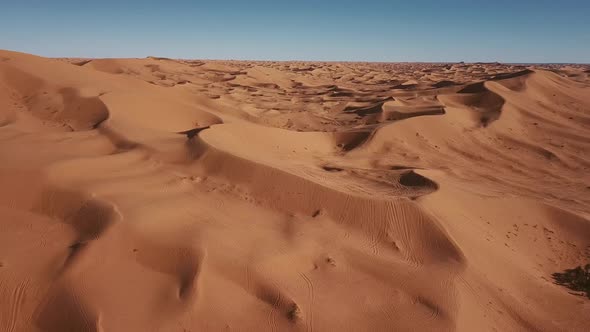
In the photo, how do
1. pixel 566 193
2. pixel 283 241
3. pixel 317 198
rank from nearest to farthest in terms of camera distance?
pixel 283 241 < pixel 317 198 < pixel 566 193

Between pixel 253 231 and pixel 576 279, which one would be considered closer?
pixel 253 231

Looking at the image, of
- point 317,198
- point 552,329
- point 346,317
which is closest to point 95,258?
point 346,317

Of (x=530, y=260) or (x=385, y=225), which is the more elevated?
(x=385, y=225)

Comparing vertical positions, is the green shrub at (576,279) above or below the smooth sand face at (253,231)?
below

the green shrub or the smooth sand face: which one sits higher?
the smooth sand face

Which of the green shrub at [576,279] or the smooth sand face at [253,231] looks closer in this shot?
the smooth sand face at [253,231]

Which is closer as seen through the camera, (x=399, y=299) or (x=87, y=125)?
(x=399, y=299)

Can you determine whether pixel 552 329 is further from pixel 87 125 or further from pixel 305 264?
pixel 87 125

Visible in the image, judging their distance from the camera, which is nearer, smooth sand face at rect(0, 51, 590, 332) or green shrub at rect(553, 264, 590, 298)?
smooth sand face at rect(0, 51, 590, 332)
